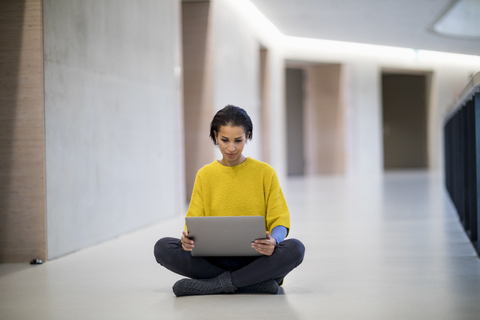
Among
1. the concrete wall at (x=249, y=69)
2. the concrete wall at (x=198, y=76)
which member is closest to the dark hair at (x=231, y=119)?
the concrete wall at (x=198, y=76)

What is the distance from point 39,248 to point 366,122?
1887 centimetres

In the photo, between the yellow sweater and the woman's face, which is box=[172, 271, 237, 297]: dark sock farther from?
the woman's face

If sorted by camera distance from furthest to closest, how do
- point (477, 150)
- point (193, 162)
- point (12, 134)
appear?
point (193, 162) → point (12, 134) → point (477, 150)

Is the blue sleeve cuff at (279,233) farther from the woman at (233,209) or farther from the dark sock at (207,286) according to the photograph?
the dark sock at (207,286)

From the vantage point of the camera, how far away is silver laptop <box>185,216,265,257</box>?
303 cm

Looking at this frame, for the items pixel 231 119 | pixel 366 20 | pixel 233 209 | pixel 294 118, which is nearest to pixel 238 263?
pixel 233 209

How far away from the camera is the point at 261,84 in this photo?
60.5 ft

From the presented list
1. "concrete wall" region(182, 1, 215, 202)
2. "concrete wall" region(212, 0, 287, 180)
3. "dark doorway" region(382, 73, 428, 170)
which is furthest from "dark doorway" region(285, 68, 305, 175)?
"concrete wall" region(182, 1, 215, 202)

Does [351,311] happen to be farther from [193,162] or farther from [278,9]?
[278,9]

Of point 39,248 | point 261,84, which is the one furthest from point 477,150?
point 261,84

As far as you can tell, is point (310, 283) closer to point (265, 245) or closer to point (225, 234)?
point (265, 245)

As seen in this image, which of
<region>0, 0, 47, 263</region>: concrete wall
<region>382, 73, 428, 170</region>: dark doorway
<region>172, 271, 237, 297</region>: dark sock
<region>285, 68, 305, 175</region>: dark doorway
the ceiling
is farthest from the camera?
<region>382, 73, 428, 170</region>: dark doorway

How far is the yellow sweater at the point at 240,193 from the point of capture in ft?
11.1

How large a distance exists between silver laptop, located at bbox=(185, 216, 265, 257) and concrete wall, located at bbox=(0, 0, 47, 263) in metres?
2.21
